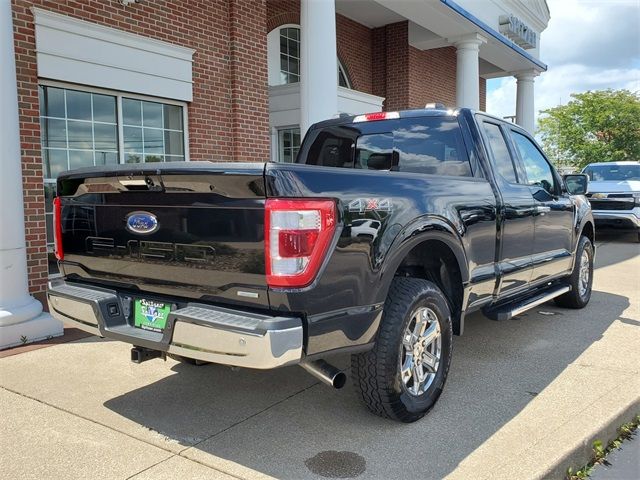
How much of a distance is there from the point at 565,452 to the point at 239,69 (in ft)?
22.2

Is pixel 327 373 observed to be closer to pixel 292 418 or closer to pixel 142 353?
pixel 292 418

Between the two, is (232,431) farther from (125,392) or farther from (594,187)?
(594,187)

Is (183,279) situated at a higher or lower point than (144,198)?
lower

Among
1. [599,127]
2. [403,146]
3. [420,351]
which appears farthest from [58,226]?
[599,127]

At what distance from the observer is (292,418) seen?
3.55 m

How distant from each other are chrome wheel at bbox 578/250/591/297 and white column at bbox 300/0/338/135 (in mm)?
3716

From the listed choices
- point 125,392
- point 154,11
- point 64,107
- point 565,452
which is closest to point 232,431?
point 125,392

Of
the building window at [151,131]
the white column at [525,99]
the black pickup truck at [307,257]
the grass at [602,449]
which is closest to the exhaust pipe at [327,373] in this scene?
the black pickup truck at [307,257]

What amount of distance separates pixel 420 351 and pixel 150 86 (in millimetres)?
5286

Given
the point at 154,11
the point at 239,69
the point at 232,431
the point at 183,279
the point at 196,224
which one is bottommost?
the point at 232,431

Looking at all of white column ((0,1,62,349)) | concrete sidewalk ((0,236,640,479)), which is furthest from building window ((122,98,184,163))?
concrete sidewalk ((0,236,640,479))

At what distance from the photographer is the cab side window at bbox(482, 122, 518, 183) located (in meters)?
4.57

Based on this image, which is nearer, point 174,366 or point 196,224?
point 196,224

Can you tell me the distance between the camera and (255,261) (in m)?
2.73
